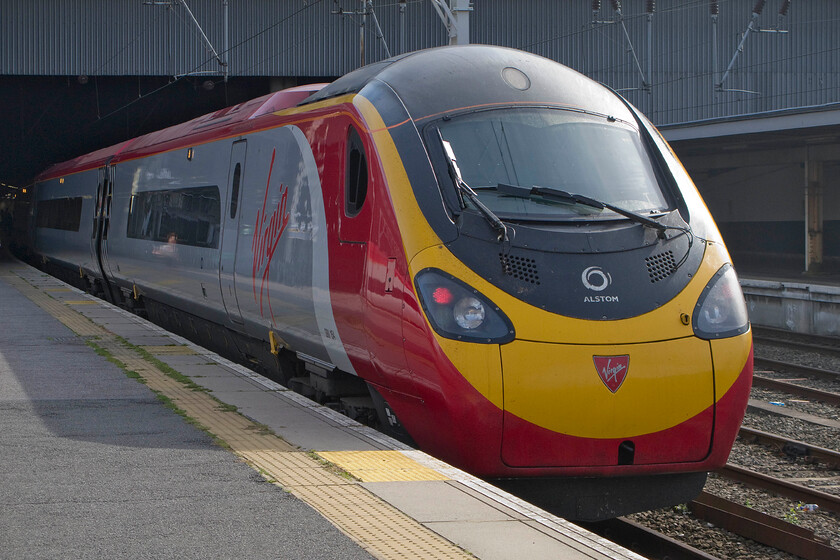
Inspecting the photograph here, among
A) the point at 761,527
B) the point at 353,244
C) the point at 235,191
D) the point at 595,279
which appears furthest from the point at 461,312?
the point at 235,191

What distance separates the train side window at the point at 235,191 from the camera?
9.04 meters

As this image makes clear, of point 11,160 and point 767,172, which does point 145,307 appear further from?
point 11,160


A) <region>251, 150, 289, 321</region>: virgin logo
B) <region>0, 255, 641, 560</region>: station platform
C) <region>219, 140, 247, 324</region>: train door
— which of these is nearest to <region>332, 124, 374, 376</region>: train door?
<region>0, 255, 641, 560</region>: station platform

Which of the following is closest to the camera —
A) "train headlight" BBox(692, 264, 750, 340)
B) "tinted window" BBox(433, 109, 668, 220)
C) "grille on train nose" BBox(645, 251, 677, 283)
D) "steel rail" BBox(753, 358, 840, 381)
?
"train headlight" BBox(692, 264, 750, 340)

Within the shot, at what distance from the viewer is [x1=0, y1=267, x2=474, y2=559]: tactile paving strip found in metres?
3.93

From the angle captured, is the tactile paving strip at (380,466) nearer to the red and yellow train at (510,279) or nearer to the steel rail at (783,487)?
the red and yellow train at (510,279)

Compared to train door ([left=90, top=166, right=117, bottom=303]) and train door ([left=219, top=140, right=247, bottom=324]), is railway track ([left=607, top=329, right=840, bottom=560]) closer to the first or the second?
train door ([left=219, top=140, right=247, bottom=324])

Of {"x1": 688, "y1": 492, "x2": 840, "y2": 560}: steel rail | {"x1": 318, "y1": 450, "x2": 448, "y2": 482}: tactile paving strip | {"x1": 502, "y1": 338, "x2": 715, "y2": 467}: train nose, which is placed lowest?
{"x1": 688, "y1": 492, "x2": 840, "y2": 560}: steel rail

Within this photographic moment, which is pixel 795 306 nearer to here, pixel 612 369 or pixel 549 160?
pixel 549 160

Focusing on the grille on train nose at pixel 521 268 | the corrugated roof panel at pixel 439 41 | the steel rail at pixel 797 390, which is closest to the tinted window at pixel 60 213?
the corrugated roof panel at pixel 439 41

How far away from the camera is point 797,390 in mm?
10492

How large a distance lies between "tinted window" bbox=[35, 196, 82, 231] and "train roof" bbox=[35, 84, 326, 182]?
8.87ft

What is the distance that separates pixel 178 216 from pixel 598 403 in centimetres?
741

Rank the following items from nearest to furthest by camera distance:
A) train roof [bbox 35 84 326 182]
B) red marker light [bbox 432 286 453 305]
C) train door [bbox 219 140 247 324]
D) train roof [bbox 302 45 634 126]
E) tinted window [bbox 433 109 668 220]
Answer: red marker light [bbox 432 286 453 305] → tinted window [bbox 433 109 668 220] → train roof [bbox 302 45 634 126] → train roof [bbox 35 84 326 182] → train door [bbox 219 140 247 324]
